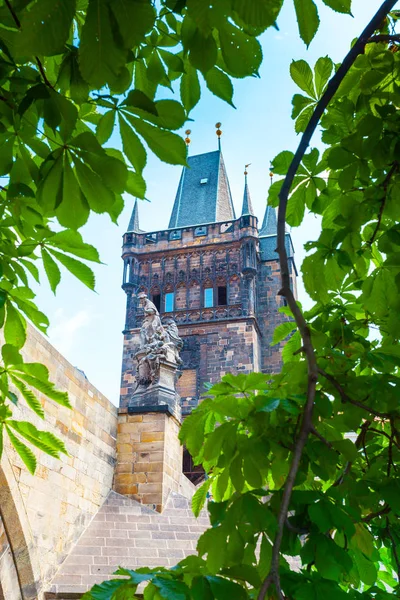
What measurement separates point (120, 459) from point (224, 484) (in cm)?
585

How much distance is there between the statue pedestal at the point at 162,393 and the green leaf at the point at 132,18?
265 inches

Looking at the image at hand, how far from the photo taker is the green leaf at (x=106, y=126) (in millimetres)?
1473

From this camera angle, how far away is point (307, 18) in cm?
136

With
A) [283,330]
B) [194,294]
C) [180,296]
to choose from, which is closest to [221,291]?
[194,294]

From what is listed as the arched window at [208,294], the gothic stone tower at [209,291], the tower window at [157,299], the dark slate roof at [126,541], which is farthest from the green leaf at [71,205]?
the tower window at [157,299]

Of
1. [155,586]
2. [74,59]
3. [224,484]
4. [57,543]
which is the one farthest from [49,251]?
[57,543]

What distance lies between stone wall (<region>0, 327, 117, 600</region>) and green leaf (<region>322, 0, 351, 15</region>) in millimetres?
4309

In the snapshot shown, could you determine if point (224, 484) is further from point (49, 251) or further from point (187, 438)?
point (49, 251)

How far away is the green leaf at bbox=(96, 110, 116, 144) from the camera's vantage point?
1473mm

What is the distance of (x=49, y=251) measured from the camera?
1899 mm

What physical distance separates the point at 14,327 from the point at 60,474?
14.5 ft

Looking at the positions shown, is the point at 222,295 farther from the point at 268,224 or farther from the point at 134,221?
the point at 268,224

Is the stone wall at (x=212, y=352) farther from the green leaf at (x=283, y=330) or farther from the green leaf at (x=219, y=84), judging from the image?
the green leaf at (x=219, y=84)

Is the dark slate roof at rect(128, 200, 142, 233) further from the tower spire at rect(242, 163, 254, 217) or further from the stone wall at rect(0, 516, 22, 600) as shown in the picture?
the stone wall at rect(0, 516, 22, 600)
